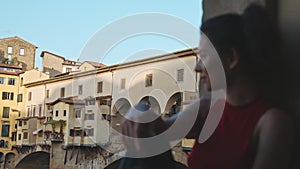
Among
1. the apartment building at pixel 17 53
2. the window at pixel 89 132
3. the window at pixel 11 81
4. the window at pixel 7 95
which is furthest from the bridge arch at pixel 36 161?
the window at pixel 89 132

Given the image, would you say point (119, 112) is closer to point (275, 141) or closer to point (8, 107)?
point (275, 141)

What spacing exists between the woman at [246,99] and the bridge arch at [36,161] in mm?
9885

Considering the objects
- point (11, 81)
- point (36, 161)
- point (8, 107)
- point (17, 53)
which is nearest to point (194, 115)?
point (8, 107)

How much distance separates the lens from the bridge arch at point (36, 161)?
34.1ft

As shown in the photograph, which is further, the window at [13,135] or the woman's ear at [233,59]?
the window at [13,135]

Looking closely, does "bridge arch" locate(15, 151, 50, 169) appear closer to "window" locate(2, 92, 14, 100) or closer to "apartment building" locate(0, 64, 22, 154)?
"apartment building" locate(0, 64, 22, 154)

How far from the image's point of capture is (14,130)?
11117 millimetres

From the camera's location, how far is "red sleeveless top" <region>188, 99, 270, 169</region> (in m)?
0.27

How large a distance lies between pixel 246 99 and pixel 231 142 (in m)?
0.03

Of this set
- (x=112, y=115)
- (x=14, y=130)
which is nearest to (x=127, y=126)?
(x=112, y=115)

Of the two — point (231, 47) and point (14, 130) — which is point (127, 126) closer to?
point (231, 47)

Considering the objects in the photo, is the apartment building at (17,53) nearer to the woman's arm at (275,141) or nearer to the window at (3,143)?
the window at (3,143)

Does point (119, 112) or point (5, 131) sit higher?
point (119, 112)

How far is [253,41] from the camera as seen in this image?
0.91 feet
